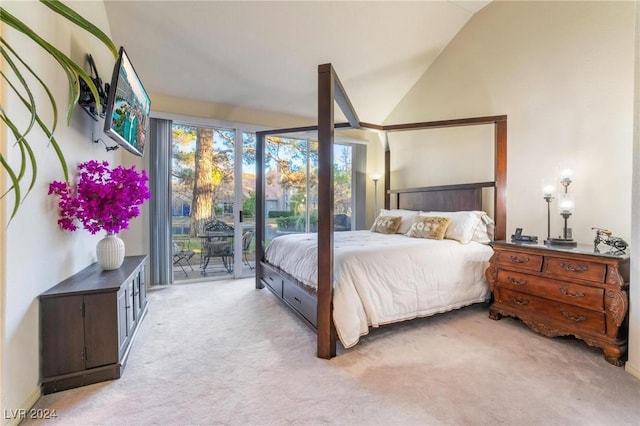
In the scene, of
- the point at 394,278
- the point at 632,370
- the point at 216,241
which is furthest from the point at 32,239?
the point at 632,370

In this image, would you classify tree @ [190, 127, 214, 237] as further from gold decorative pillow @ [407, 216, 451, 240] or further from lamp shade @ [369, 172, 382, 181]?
gold decorative pillow @ [407, 216, 451, 240]

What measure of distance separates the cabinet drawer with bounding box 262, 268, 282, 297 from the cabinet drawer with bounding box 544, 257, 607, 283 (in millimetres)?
2544

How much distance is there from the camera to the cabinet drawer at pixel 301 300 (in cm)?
256

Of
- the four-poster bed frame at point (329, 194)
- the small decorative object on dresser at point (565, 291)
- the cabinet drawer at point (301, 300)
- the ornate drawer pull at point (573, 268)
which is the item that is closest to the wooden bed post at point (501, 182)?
the four-poster bed frame at point (329, 194)

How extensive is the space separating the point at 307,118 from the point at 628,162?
160 inches

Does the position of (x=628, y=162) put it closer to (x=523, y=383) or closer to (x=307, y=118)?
(x=523, y=383)

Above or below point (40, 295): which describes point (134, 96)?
above

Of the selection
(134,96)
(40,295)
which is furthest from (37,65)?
(40,295)

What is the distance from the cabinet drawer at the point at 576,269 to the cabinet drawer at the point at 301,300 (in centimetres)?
201

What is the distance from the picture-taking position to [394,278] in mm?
2592

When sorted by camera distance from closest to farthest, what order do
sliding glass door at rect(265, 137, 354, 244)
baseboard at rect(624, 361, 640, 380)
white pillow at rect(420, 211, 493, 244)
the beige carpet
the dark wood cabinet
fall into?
the beige carpet, the dark wood cabinet, baseboard at rect(624, 361, 640, 380), white pillow at rect(420, 211, 493, 244), sliding glass door at rect(265, 137, 354, 244)

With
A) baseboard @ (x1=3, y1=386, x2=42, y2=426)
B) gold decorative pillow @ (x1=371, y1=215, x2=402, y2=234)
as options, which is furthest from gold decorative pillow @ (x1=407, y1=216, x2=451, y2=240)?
baseboard @ (x1=3, y1=386, x2=42, y2=426)

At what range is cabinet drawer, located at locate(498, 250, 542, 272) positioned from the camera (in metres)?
2.63

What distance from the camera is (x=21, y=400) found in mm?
1618
